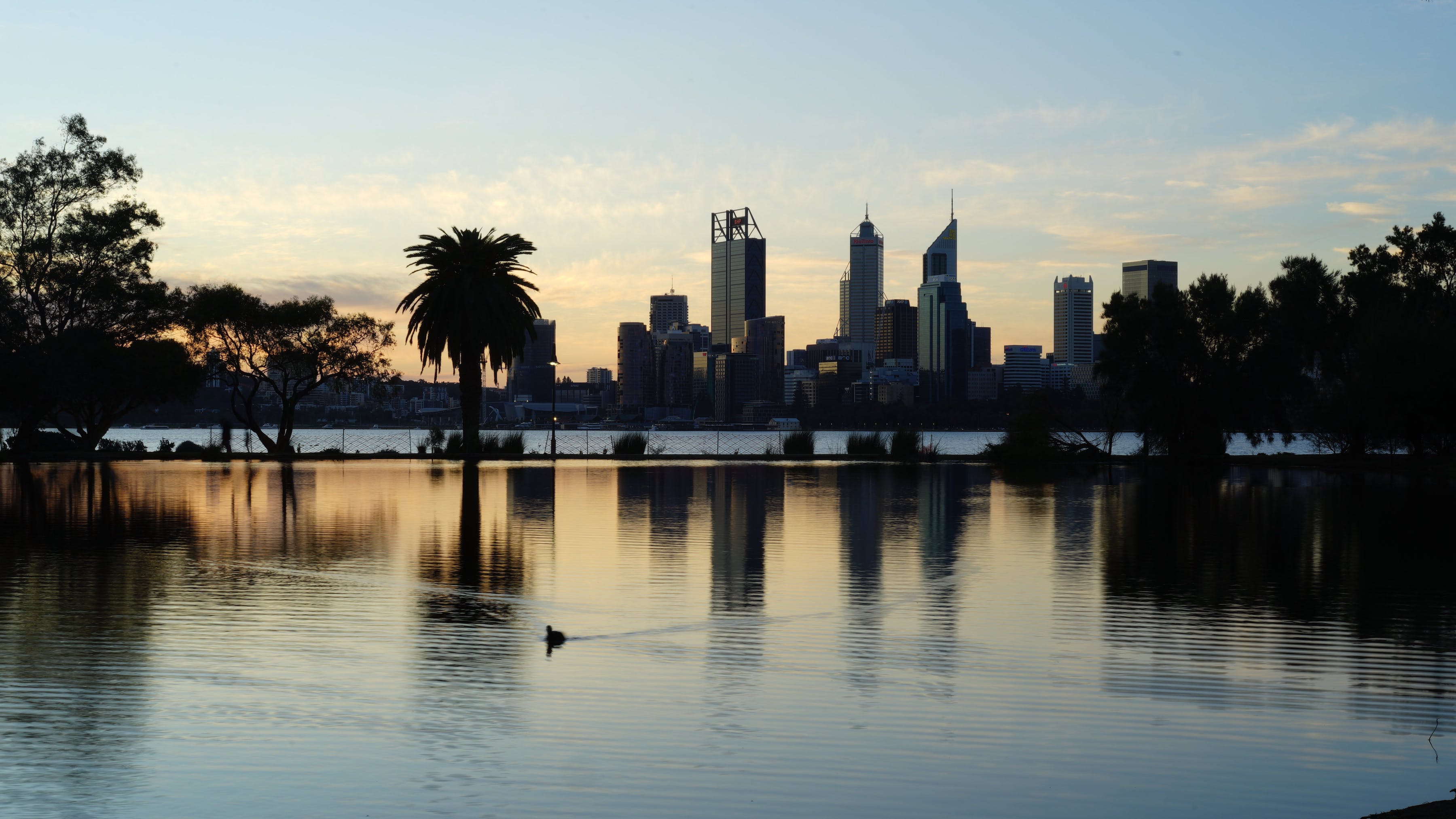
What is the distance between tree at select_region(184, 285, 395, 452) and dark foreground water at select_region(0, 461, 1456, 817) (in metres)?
34.2

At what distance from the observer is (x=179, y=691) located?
866 centimetres

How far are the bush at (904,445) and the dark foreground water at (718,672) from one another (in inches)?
1202

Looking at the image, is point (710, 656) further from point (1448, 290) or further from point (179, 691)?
point (1448, 290)

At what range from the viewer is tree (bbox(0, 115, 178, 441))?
1917 inches

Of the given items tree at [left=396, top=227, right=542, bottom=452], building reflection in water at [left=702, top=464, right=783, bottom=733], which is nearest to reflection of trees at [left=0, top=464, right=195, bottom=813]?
building reflection in water at [left=702, top=464, right=783, bottom=733]

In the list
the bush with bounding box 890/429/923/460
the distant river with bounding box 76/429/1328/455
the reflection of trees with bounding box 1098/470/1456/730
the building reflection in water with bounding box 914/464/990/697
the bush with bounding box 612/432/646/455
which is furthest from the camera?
the distant river with bounding box 76/429/1328/455

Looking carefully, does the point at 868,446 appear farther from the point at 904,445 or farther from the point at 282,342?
the point at 282,342

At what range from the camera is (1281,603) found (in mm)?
13164

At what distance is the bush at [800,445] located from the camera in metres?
53.3

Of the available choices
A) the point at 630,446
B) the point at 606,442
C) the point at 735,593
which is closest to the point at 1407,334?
the point at 630,446

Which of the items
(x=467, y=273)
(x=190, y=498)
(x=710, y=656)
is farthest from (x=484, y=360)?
(x=710, y=656)

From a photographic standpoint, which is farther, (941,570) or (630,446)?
(630,446)

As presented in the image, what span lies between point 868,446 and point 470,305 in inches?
732

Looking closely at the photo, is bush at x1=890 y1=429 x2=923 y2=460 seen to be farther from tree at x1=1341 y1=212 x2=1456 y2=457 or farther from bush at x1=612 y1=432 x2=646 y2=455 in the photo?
tree at x1=1341 y1=212 x2=1456 y2=457
